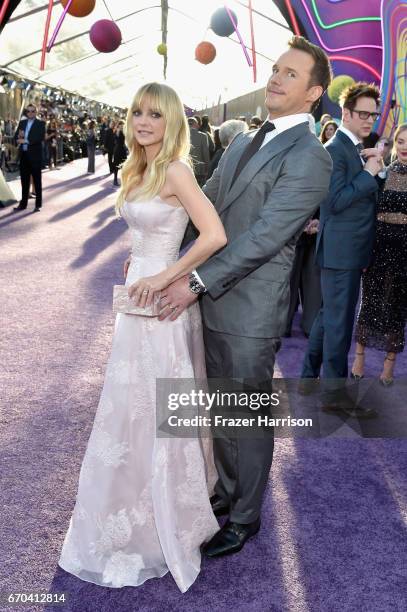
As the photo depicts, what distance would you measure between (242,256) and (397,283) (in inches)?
81.3

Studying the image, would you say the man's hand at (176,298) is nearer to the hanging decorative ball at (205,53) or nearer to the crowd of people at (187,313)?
the crowd of people at (187,313)

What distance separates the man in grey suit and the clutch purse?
28mm

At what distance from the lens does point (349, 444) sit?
313cm

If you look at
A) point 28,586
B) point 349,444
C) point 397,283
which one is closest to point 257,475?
point 28,586

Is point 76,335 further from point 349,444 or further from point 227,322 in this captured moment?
point 227,322

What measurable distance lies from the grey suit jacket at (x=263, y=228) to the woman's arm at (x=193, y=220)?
45 mm

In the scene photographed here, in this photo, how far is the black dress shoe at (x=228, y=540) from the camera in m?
2.19

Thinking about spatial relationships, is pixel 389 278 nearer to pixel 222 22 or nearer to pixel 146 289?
pixel 146 289

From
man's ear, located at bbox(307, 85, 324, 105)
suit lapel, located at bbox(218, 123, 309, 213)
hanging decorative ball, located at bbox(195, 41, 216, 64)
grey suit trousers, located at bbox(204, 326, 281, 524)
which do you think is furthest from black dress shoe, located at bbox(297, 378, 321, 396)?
hanging decorative ball, located at bbox(195, 41, 216, 64)

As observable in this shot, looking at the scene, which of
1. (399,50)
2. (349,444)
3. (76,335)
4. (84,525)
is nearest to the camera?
(84,525)

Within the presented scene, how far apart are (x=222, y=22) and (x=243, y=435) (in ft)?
33.2

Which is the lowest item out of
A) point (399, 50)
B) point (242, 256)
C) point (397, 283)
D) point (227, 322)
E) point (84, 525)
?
point (84, 525)

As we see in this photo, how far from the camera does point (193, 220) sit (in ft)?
6.38

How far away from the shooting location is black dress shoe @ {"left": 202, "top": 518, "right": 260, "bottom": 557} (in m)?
2.19
